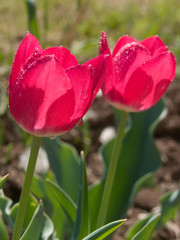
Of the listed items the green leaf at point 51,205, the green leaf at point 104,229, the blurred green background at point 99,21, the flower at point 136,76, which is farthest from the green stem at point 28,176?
the blurred green background at point 99,21

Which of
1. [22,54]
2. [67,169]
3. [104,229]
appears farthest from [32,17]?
[104,229]

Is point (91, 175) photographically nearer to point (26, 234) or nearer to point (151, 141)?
point (151, 141)

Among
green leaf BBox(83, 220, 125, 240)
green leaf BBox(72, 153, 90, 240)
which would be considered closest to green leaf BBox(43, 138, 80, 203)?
green leaf BBox(72, 153, 90, 240)

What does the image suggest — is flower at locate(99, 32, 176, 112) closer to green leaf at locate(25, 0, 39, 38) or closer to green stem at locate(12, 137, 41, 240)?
green stem at locate(12, 137, 41, 240)

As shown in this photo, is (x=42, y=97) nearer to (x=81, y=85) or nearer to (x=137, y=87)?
(x=81, y=85)

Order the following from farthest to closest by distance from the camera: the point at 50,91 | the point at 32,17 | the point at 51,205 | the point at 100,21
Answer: the point at 100,21, the point at 32,17, the point at 51,205, the point at 50,91

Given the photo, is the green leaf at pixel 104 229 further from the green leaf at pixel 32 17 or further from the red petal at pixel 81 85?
the green leaf at pixel 32 17
